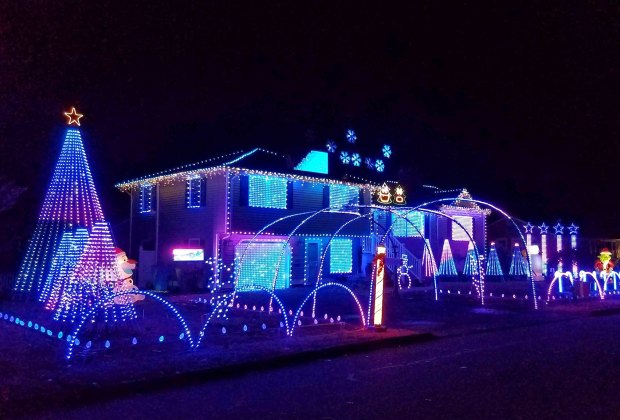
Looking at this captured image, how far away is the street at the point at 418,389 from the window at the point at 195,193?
53.3 feet

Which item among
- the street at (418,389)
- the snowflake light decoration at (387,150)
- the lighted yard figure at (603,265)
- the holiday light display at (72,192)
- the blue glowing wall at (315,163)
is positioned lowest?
the street at (418,389)

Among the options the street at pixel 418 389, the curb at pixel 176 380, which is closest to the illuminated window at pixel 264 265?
the curb at pixel 176 380

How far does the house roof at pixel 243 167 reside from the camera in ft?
84.3

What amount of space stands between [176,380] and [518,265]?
3102 cm

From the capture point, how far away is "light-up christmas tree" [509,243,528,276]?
36250 millimetres

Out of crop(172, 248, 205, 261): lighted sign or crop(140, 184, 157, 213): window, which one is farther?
crop(140, 184, 157, 213): window

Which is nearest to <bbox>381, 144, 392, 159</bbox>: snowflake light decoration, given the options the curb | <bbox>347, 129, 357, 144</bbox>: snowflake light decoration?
<bbox>347, 129, 357, 144</bbox>: snowflake light decoration

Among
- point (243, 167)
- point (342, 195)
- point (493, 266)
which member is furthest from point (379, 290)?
point (493, 266)

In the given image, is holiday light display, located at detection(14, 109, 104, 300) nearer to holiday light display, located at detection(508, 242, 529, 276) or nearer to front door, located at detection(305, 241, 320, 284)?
front door, located at detection(305, 241, 320, 284)

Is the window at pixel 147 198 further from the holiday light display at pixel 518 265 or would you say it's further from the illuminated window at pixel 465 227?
the holiday light display at pixel 518 265

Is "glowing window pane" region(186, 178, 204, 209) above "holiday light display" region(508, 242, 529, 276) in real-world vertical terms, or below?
above

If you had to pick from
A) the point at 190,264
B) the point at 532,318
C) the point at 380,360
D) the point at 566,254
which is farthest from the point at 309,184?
the point at 380,360

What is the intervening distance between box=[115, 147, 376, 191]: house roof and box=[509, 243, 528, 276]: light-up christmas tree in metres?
12.8

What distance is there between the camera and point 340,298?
22984 millimetres
